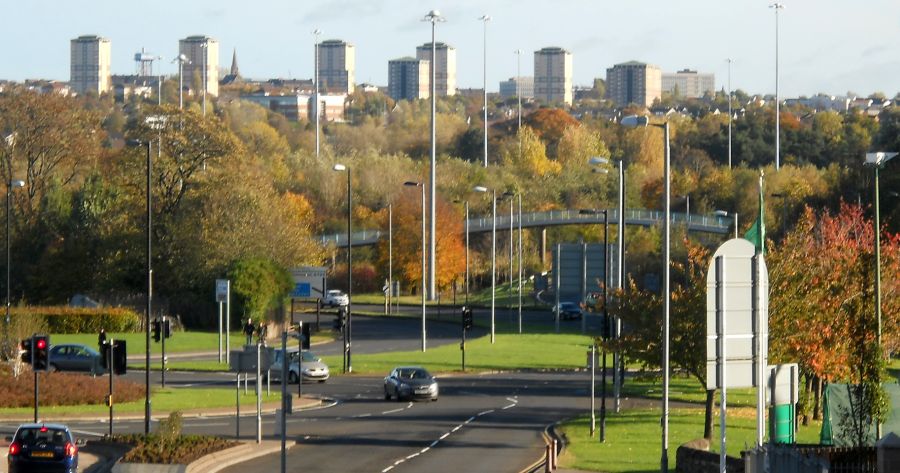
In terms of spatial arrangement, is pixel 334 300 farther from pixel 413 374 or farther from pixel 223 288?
pixel 413 374

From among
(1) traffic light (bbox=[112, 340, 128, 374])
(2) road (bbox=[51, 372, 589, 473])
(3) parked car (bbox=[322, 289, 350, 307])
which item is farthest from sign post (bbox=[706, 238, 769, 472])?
(3) parked car (bbox=[322, 289, 350, 307])

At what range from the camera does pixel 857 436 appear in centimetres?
Answer: 2914

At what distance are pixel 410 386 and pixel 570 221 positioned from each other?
62783 mm

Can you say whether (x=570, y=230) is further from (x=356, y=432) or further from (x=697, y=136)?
(x=356, y=432)

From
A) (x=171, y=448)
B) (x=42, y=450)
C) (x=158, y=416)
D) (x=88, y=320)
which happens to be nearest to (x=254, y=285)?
(x=88, y=320)

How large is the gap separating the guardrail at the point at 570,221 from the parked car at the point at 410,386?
57909mm

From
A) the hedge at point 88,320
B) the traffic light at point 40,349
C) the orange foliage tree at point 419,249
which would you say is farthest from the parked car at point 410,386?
the orange foliage tree at point 419,249

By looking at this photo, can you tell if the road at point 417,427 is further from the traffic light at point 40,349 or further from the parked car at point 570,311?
the parked car at point 570,311

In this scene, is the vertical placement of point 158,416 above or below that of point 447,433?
above

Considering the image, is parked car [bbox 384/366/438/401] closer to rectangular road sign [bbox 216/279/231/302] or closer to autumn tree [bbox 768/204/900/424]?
rectangular road sign [bbox 216/279/231/302]

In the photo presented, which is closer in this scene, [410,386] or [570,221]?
[410,386]

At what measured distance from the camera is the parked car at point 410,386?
52125 mm

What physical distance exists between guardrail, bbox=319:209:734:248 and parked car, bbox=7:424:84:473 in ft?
259

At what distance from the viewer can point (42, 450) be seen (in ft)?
103
